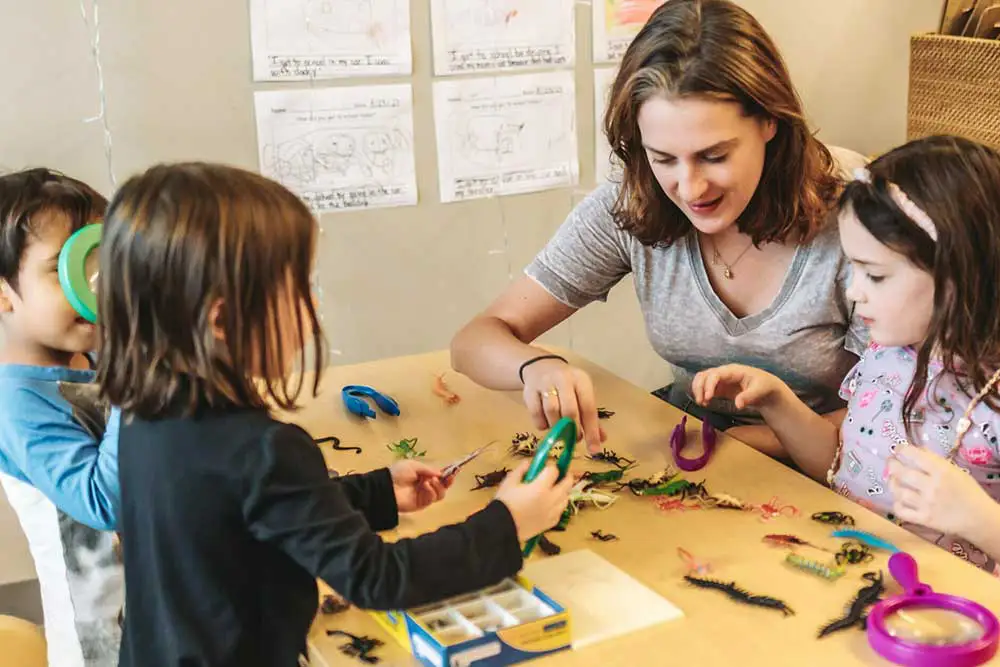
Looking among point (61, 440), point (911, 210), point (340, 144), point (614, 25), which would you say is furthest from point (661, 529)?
point (614, 25)

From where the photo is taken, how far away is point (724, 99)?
1.47 m

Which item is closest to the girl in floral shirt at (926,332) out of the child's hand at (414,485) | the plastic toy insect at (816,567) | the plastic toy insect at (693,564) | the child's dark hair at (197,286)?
the plastic toy insect at (816,567)

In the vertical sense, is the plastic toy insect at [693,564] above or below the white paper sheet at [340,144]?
below

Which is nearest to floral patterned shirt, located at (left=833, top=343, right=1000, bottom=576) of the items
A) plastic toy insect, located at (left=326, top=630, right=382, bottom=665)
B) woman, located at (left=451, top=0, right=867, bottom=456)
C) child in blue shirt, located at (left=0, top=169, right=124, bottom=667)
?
woman, located at (left=451, top=0, right=867, bottom=456)

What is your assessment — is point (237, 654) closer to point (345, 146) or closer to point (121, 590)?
point (121, 590)

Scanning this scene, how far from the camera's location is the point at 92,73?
88.0 inches

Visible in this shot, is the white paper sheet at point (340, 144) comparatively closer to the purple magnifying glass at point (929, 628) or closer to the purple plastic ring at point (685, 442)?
the purple plastic ring at point (685, 442)

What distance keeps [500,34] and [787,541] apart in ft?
5.40

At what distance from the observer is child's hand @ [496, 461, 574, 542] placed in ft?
3.48

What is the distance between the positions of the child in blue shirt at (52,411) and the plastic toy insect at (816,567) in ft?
2.46

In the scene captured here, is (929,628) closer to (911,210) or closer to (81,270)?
(911,210)

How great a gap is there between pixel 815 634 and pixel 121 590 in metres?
0.78

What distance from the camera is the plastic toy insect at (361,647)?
3.42 feet

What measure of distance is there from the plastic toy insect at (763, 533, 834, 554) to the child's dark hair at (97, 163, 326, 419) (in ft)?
1.84
